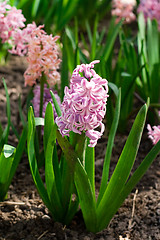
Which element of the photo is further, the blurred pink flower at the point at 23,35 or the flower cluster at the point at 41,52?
the blurred pink flower at the point at 23,35

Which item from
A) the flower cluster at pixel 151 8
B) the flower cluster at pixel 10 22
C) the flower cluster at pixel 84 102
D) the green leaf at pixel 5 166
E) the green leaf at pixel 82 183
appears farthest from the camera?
the flower cluster at pixel 151 8

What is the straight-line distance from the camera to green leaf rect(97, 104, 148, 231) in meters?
1.48

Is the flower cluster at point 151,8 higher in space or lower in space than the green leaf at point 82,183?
higher

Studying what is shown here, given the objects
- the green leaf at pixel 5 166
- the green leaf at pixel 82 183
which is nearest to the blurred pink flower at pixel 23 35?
the green leaf at pixel 5 166

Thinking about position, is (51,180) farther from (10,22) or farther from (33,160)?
(10,22)

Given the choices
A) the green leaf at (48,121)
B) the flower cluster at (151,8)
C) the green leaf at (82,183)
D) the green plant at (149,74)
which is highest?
the flower cluster at (151,8)

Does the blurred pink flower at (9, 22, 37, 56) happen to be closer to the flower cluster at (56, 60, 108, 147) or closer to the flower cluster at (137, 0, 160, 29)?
the flower cluster at (56, 60, 108, 147)

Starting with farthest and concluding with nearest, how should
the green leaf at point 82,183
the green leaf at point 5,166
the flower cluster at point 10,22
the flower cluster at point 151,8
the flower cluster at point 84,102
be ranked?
the flower cluster at point 151,8, the flower cluster at point 10,22, the green leaf at point 5,166, the green leaf at point 82,183, the flower cluster at point 84,102

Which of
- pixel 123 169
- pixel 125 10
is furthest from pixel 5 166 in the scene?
pixel 125 10

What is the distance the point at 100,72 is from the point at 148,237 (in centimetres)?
82

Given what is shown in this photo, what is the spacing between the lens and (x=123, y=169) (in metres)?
1.55

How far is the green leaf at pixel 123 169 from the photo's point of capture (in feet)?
4.85

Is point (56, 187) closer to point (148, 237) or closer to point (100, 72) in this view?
point (148, 237)

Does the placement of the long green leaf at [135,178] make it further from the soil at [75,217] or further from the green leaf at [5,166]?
the green leaf at [5,166]
